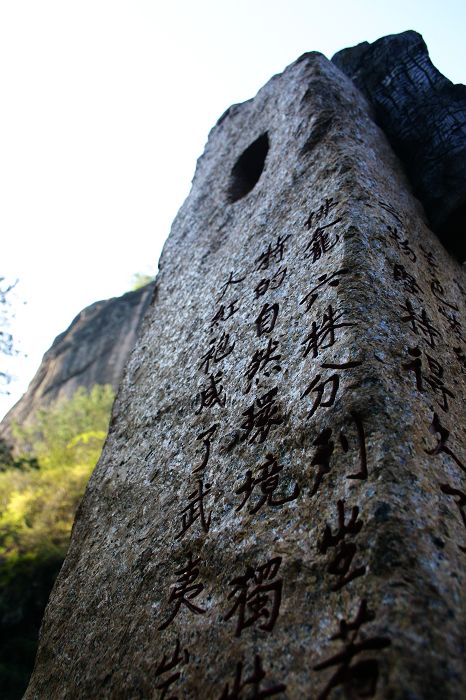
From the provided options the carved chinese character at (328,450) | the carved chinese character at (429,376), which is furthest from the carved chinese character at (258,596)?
the carved chinese character at (429,376)

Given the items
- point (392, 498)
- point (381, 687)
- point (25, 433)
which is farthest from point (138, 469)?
point (25, 433)

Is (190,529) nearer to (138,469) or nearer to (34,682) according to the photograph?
(138,469)

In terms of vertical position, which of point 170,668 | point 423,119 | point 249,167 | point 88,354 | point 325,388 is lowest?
point 170,668

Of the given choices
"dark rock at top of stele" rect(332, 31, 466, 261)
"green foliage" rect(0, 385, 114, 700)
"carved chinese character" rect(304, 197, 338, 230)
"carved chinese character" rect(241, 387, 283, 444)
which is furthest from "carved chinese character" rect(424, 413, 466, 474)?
"green foliage" rect(0, 385, 114, 700)

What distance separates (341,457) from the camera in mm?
1825

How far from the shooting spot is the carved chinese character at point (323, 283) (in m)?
2.50

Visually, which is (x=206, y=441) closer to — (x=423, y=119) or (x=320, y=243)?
(x=320, y=243)

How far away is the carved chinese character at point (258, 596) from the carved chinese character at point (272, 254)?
6.71 feet

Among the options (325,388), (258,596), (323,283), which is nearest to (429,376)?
(325,388)

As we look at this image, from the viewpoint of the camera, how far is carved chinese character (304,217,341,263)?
9.11ft

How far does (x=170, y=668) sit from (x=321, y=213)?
2.61 meters

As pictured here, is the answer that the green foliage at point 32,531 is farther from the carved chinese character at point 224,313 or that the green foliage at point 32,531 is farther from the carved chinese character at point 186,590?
the carved chinese character at point 224,313

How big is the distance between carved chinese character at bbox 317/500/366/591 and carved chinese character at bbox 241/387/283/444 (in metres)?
0.65

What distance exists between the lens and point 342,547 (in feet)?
5.25
